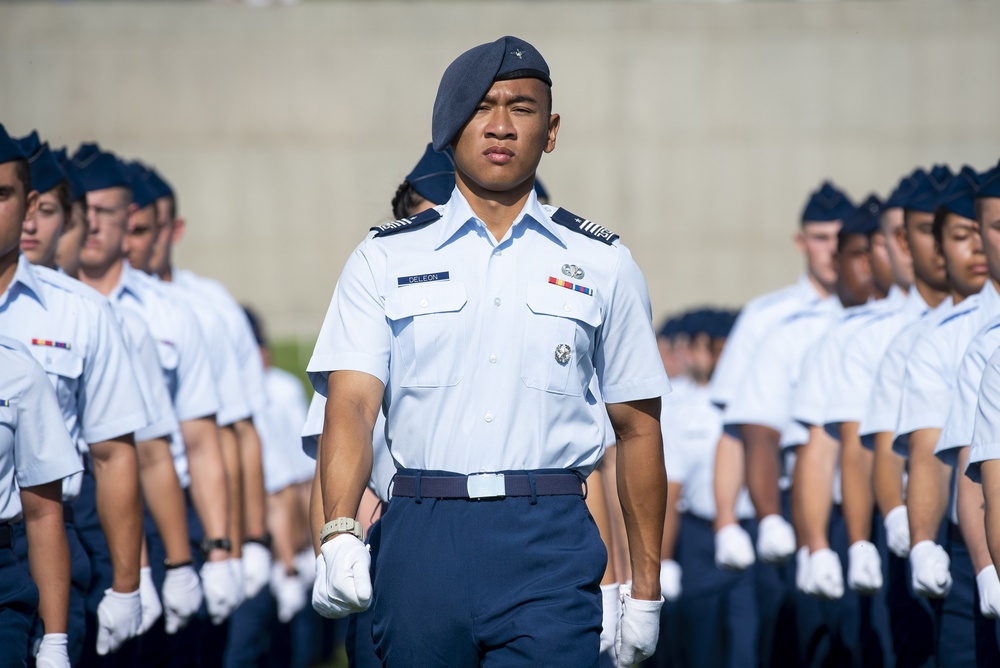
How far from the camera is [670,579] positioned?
9492 mm

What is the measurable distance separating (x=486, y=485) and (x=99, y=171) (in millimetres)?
4069

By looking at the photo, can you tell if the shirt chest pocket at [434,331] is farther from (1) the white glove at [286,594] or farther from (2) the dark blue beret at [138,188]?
(1) the white glove at [286,594]

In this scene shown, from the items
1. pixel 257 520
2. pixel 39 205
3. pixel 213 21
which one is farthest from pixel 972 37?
pixel 39 205

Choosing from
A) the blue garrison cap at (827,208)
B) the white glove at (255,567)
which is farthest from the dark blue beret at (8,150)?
the blue garrison cap at (827,208)

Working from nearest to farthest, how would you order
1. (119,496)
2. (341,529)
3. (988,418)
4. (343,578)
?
1. (343,578)
2. (341,529)
3. (988,418)
4. (119,496)

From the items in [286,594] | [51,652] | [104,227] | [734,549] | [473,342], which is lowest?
[286,594]

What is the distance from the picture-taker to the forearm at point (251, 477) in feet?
28.4

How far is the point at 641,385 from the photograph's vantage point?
14.3 feet

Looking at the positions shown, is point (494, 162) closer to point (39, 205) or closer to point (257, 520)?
point (39, 205)

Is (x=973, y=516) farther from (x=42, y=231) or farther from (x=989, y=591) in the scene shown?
(x=42, y=231)

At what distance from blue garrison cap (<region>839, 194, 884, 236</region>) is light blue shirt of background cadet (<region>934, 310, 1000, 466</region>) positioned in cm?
323

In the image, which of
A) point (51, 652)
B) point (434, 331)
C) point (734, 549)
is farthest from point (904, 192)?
point (51, 652)

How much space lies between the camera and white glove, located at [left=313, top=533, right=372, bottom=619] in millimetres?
3688

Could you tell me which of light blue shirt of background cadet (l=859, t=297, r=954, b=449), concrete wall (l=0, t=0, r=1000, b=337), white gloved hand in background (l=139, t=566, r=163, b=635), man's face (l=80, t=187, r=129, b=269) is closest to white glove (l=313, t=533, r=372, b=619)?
white gloved hand in background (l=139, t=566, r=163, b=635)
